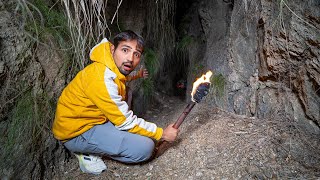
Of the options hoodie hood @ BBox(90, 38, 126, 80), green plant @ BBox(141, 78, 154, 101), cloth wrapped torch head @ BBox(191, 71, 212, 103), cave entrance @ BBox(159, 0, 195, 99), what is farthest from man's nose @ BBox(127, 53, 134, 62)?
cave entrance @ BBox(159, 0, 195, 99)

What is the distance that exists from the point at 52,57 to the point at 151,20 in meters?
1.72

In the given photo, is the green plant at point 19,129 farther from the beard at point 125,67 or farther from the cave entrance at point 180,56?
the cave entrance at point 180,56

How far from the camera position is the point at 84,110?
199 centimetres

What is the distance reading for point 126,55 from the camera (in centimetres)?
200

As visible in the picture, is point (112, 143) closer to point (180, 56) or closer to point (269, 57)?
point (269, 57)

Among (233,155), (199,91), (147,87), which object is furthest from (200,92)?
(147,87)

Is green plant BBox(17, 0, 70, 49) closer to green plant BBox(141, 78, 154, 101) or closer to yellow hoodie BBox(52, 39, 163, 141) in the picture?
yellow hoodie BBox(52, 39, 163, 141)

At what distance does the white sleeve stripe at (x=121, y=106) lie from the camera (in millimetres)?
1894

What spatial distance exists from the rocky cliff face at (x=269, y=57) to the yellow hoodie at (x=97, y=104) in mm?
1106

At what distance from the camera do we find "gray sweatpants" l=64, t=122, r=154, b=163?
209cm

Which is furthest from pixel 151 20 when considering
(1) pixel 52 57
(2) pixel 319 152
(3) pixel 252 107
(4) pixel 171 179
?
(2) pixel 319 152

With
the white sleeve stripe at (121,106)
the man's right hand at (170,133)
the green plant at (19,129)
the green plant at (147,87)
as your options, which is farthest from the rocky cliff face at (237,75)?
the green plant at (147,87)

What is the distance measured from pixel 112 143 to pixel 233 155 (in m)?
1.04

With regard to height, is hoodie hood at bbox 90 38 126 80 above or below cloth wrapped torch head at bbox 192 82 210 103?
above
